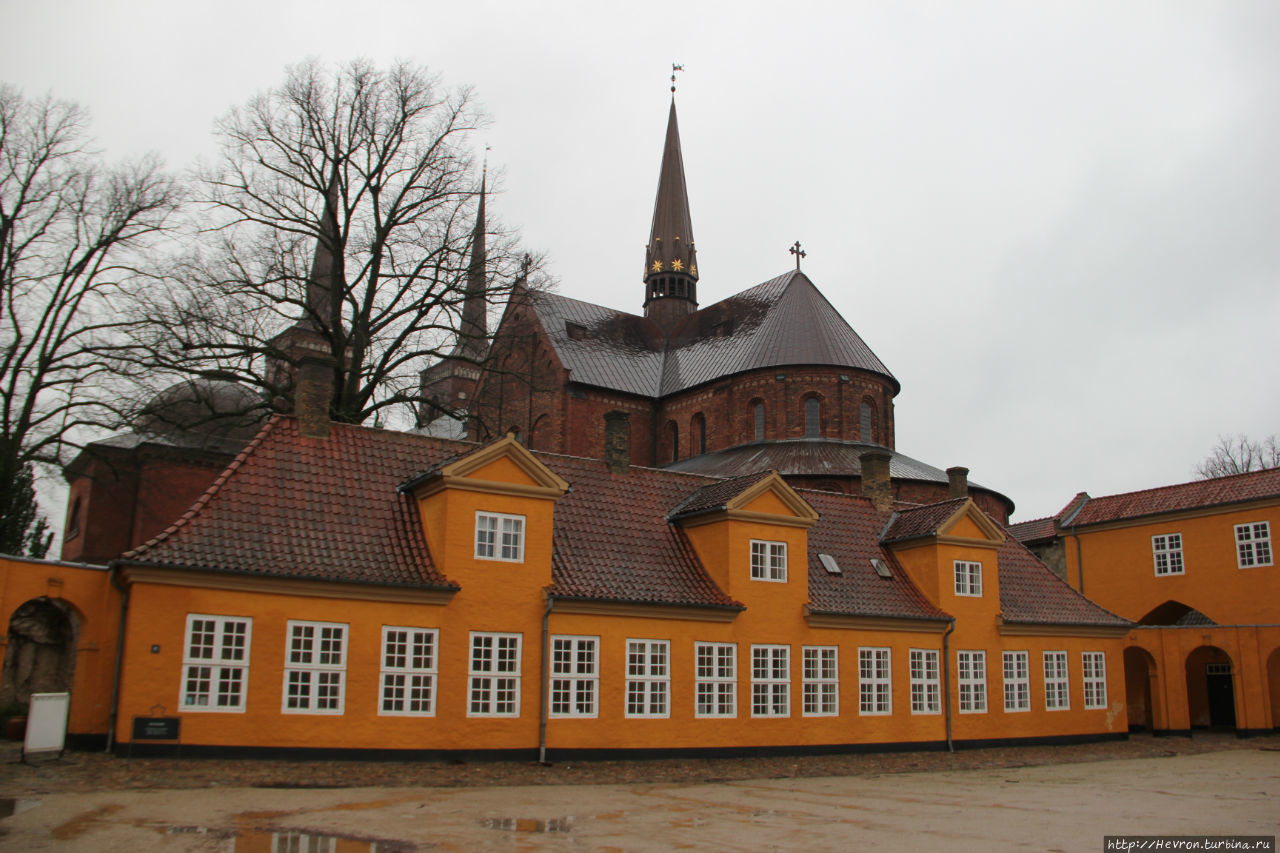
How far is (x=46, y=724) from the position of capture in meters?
16.2

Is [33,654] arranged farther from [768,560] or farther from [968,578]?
[968,578]

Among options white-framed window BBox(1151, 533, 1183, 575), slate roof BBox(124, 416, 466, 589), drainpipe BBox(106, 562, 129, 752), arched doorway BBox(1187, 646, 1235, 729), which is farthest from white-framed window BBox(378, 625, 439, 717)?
white-framed window BBox(1151, 533, 1183, 575)

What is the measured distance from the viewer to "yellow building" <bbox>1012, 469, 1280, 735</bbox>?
1277 inches

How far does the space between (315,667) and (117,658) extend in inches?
126

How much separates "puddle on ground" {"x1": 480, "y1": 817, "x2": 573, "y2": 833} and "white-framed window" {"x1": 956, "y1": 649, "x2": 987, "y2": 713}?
55.0ft

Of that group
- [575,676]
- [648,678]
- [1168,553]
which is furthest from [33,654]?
[1168,553]

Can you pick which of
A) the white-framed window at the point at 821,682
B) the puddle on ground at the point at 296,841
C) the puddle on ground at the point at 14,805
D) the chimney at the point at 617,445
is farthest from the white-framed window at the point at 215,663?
the white-framed window at the point at 821,682

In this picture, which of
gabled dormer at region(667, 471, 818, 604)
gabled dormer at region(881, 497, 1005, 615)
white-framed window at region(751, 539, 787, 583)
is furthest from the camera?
gabled dormer at region(881, 497, 1005, 615)

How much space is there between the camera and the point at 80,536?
41.4 metres

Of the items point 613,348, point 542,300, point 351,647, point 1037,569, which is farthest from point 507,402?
point 351,647

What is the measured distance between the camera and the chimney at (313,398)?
843 inches

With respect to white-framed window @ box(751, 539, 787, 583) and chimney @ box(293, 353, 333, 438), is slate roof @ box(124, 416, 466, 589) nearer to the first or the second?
chimney @ box(293, 353, 333, 438)

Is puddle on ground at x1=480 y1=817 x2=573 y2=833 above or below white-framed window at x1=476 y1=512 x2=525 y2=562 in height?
below

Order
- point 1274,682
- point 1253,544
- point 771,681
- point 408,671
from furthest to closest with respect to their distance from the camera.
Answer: point 1253,544
point 1274,682
point 771,681
point 408,671
